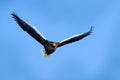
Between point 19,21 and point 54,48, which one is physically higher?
point 19,21

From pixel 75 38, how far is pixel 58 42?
315 cm

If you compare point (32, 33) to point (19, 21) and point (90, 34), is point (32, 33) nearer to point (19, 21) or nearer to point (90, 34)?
point (19, 21)

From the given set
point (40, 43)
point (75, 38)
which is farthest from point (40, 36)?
point (75, 38)

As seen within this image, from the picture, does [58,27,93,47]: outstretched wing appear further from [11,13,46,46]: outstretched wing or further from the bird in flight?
[11,13,46,46]: outstretched wing

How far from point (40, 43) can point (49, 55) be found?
1483 millimetres

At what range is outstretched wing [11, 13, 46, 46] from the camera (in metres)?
59.6

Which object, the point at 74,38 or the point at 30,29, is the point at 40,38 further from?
the point at 74,38

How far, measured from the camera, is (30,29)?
60031mm

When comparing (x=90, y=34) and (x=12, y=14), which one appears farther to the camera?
(x=90, y=34)

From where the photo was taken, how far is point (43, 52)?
6047 centimetres

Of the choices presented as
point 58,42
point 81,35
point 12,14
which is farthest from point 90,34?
point 12,14

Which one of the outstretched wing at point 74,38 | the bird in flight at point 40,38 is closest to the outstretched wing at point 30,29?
the bird in flight at point 40,38

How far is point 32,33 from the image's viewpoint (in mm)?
60281

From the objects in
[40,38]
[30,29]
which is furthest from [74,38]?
[30,29]
